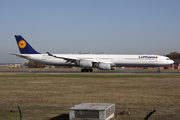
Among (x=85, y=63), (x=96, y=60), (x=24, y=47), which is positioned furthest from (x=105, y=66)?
(x=24, y=47)

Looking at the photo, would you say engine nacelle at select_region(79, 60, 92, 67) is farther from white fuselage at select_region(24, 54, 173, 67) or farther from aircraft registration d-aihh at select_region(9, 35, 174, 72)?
white fuselage at select_region(24, 54, 173, 67)

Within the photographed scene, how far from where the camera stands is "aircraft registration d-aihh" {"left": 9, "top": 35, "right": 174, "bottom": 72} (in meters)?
52.2

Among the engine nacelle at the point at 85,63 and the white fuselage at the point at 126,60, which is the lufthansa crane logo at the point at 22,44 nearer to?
the white fuselage at the point at 126,60

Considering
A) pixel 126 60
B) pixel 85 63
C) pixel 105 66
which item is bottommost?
pixel 105 66

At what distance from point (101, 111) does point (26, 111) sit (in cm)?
470

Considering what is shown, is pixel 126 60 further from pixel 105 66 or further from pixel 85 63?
pixel 85 63

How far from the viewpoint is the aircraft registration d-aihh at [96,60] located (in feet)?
171

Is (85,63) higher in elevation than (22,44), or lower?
lower

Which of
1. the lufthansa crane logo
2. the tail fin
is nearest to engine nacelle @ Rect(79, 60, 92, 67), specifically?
the tail fin

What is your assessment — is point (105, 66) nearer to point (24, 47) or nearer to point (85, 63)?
point (85, 63)

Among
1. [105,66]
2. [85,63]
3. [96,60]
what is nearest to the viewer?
[105,66]

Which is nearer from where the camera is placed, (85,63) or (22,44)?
(85,63)

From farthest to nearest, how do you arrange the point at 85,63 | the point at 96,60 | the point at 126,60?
the point at 96,60 → the point at 126,60 → the point at 85,63

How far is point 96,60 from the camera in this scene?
5481cm
